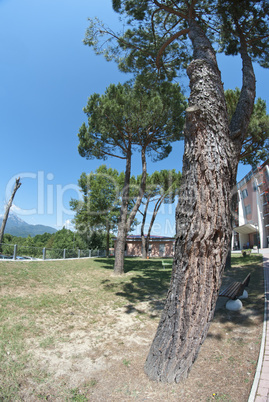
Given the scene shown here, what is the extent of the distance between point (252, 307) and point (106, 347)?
10.4 ft

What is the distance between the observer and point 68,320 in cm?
423

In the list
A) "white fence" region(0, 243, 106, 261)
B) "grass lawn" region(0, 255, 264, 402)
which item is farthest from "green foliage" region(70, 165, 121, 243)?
"grass lawn" region(0, 255, 264, 402)

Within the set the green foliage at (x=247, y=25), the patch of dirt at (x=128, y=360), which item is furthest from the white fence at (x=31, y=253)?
the green foliage at (x=247, y=25)

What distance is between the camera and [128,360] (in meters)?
2.95

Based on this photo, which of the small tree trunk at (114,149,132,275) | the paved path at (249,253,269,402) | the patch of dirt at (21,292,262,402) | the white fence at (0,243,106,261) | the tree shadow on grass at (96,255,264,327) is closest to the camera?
the paved path at (249,253,269,402)

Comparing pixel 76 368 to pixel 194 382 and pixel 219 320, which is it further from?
pixel 219 320

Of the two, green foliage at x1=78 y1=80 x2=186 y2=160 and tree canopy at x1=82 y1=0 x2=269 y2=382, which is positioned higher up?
green foliage at x1=78 y1=80 x2=186 y2=160

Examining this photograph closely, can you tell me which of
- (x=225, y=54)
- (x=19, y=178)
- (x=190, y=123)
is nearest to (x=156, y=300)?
(x=190, y=123)

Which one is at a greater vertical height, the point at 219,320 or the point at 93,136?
the point at 93,136

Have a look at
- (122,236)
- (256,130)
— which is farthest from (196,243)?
(256,130)

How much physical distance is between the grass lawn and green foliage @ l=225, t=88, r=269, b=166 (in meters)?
7.72

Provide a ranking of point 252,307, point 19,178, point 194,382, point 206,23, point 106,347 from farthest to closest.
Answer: point 19,178 → point 206,23 → point 252,307 → point 106,347 → point 194,382

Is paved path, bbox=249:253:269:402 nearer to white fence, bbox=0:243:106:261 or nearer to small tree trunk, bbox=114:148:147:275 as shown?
small tree trunk, bbox=114:148:147:275

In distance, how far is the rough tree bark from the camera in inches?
93.7
